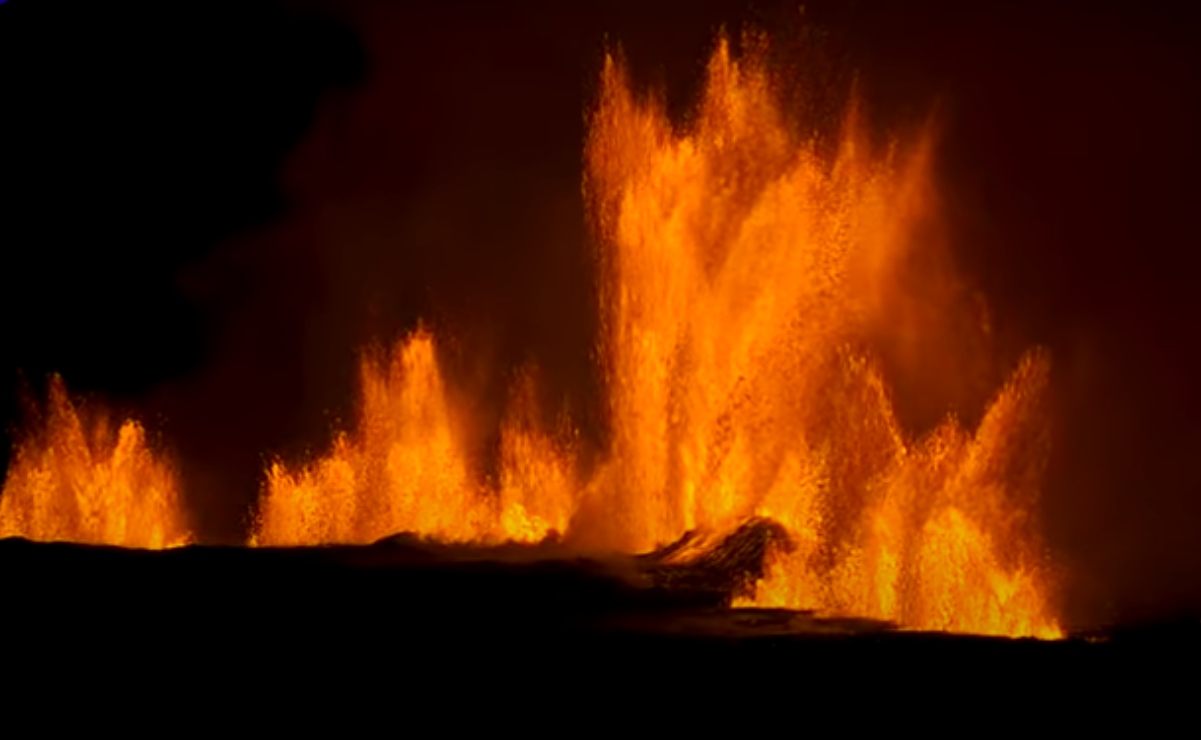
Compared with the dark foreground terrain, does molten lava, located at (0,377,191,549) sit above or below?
above

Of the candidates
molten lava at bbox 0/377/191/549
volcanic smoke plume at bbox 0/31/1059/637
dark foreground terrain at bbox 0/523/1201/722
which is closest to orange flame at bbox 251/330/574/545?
volcanic smoke plume at bbox 0/31/1059/637

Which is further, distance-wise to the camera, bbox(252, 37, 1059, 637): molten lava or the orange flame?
the orange flame

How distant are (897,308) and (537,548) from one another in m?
11.9

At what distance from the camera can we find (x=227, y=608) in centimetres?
2073

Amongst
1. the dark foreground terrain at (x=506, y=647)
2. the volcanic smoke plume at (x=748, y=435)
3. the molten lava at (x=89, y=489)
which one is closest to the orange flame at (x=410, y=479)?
the volcanic smoke plume at (x=748, y=435)

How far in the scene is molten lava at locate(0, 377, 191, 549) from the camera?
3953 cm

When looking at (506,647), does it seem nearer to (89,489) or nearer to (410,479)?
(410,479)

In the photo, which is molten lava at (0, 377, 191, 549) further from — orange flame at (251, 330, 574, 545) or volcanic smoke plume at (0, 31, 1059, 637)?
orange flame at (251, 330, 574, 545)

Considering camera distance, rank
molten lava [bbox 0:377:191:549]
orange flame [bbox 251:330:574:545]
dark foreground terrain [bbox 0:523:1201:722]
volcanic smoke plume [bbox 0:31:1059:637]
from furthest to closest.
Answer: orange flame [bbox 251:330:574:545], molten lava [bbox 0:377:191:549], volcanic smoke plume [bbox 0:31:1059:637], dark foreground terrain [bbox 0:523:1201:722]

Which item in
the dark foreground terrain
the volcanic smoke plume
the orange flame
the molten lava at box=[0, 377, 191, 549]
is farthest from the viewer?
the orange flame

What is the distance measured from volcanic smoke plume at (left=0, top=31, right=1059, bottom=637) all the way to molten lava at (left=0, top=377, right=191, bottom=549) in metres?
0.10

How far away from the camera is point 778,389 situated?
30.5m

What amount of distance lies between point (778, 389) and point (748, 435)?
1.08 m

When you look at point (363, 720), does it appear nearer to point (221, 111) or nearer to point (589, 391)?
point (589, 391)
